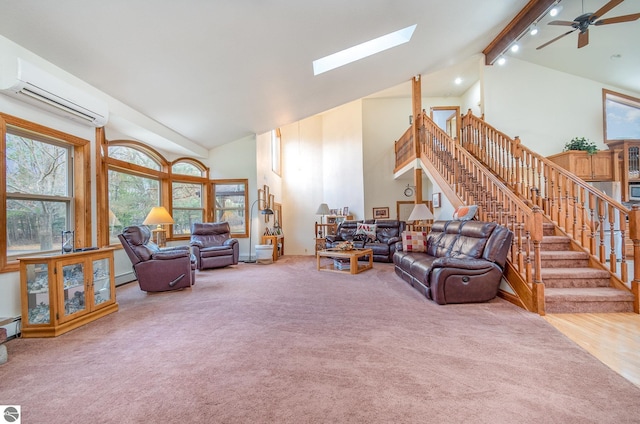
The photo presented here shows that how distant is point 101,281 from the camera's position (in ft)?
10.0

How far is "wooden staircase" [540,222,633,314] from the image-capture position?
2.85 meters

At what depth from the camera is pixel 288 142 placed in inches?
362

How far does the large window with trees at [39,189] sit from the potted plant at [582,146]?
878 centimetres

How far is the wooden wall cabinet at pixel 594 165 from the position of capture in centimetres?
569

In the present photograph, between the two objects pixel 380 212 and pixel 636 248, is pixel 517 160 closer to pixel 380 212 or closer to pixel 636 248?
pixel 636 248

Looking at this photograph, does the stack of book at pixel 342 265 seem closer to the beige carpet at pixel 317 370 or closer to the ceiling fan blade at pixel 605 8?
the beige carpet at pixel 317 370

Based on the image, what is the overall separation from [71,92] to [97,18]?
1004mm

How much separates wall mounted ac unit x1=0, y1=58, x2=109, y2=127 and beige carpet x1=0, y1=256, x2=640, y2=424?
2.31 metres

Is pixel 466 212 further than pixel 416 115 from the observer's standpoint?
No

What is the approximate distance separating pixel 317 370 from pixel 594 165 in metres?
7.15

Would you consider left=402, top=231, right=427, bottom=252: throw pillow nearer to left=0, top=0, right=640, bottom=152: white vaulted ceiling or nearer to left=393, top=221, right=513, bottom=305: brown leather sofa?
left=393, top=221, right=513, bottom=305: brown leather sofa

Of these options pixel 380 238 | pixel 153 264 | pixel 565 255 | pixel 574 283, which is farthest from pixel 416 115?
pixel 153 264

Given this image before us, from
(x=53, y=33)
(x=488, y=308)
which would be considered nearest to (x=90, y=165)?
(x=53, y=33)

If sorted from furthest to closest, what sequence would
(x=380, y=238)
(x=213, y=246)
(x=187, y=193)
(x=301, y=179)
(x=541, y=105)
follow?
(x=301, y=179)
(x=380, y=238)
(x=187, y=193)
(x=541, y=105)
(x=213, y=246)
